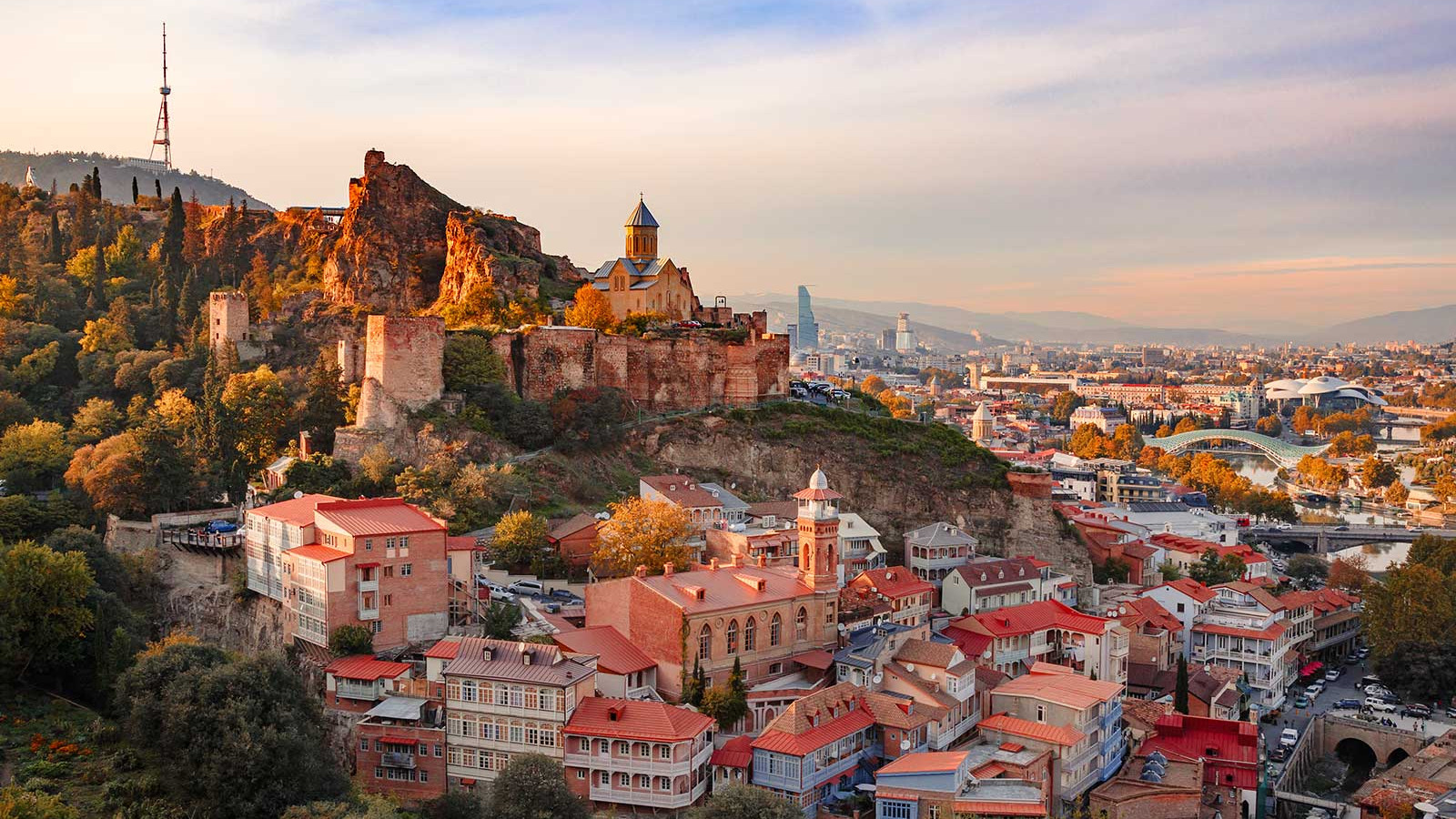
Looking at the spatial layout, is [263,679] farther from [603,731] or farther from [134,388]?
[134,388]

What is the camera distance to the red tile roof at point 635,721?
908 inches

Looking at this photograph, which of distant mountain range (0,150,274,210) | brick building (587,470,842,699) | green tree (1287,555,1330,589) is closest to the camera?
brick building (587,470,842,699)

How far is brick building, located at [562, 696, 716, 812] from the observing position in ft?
75.5

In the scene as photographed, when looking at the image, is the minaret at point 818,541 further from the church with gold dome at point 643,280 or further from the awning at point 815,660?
the church with gold dome at point 643,280

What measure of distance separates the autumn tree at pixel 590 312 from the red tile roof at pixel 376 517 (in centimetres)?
1471

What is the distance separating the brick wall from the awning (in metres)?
14.9

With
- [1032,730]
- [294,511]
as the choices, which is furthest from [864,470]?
[294,511]

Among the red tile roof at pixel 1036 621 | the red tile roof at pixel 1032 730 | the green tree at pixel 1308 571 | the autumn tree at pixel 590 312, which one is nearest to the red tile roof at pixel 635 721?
the red tile roof at pixel 1032 730

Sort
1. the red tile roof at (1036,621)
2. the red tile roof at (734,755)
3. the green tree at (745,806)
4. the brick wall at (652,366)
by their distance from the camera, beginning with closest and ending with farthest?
the green tree at (745,806) → the red tile roof at (734,755) → the red tile roof at (1036,621) → the brick wall at (652,366)

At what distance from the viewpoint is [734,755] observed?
24312mm

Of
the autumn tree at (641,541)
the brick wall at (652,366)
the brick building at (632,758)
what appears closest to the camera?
the brick building at (632,758)

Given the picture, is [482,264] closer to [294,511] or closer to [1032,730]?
[294,511]

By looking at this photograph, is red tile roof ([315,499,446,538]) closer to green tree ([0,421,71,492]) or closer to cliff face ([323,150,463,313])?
green tree ([0,421,71,492])

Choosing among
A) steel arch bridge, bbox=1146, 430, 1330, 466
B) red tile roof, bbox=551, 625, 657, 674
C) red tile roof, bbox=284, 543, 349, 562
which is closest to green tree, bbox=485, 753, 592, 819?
red tile roof, bbox=551, 625, 657, 674
